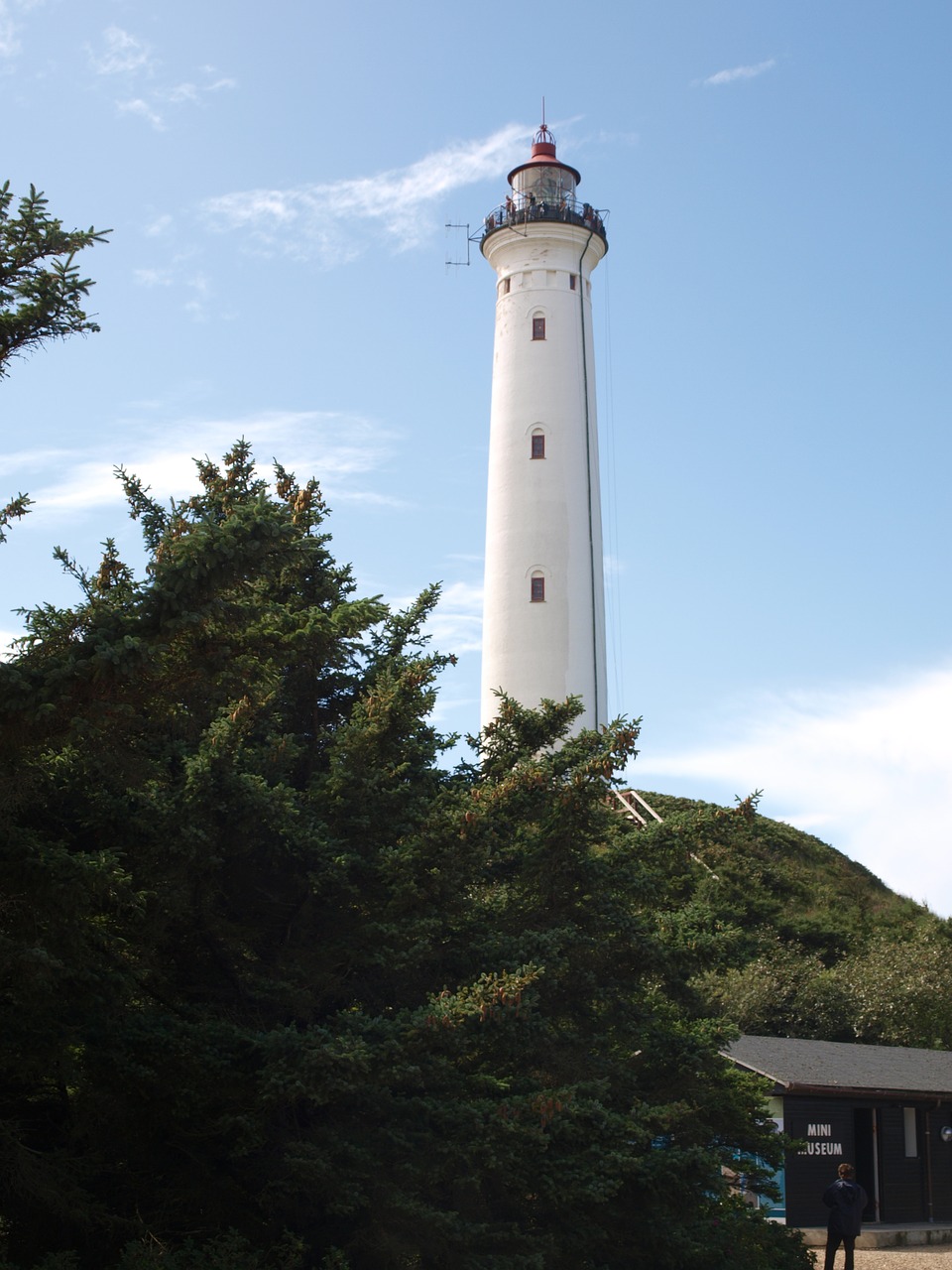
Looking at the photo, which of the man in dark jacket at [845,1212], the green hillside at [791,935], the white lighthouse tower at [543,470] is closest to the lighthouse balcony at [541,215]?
the white lighthouse tower at [543,470]

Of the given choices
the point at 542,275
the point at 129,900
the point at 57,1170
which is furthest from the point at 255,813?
the point at 542,275

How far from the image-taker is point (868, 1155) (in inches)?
960

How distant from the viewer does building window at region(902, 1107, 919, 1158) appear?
2514 cm

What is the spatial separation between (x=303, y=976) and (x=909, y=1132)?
17150 mm

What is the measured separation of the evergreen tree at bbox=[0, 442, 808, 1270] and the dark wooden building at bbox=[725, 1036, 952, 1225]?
8147mm

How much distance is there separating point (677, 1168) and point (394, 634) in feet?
20.8

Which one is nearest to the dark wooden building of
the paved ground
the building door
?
the building door

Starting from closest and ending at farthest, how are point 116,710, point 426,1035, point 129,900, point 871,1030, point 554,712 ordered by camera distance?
point 116,710 → point 129,900 → point 426,1035 → point 554,712 → point 871,1030

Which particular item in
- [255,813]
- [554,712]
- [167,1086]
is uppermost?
[554,712]

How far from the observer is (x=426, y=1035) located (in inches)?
448

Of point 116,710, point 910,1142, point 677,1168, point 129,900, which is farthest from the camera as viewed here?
point 910,1142

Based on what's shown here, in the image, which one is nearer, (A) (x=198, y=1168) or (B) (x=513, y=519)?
(A) (x=198, y=1168)

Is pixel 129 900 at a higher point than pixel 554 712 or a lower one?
lower

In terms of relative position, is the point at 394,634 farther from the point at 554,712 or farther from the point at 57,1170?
the point at 57,1170
